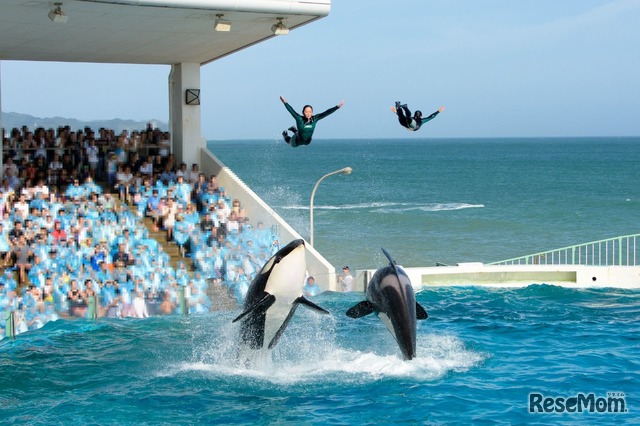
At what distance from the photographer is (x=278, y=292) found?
981 centimetres

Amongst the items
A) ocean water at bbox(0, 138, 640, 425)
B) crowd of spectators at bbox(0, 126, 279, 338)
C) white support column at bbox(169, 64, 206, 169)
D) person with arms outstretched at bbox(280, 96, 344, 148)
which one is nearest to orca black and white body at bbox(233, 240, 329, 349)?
ocean water at bbox(0, 138, 640, 425)

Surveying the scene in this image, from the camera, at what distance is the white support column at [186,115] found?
67.7 feet

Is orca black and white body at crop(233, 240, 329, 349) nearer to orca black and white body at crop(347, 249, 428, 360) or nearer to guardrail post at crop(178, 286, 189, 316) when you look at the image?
orca black and white body at crop(347, 249, 428, 360)

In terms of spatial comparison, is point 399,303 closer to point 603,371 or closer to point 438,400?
point 438,400

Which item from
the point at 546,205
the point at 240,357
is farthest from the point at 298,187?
the point at 240,357

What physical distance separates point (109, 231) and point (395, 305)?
7.74 m

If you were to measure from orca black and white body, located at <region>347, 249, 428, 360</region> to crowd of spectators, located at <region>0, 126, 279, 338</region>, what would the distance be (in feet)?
14.9

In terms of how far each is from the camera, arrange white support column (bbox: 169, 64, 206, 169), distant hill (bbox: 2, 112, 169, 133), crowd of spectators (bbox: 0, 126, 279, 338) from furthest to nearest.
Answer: white support column (bbox: 169, 64, 206, 169), distant hill (bbox: 2, 112, 169, 133), crowd of spectators (bbox: 0, 126, 279, 338)

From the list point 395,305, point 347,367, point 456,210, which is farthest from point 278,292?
point 456,210

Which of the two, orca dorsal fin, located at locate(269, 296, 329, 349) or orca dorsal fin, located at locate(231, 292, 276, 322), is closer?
orca dorsal fin, located at locate(269, 296, 329, 349)

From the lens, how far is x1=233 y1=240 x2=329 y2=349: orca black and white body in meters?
9.77

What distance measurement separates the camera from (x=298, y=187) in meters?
73.9

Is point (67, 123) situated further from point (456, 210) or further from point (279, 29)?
point (456, 210)

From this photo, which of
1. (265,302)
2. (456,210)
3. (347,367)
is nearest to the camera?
(265,302)
